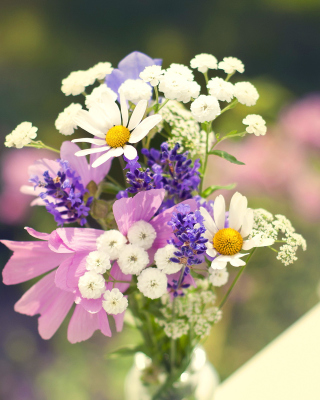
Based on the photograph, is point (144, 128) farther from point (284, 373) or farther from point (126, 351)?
point (284, 373)

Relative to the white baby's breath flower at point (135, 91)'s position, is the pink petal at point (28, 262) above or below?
below

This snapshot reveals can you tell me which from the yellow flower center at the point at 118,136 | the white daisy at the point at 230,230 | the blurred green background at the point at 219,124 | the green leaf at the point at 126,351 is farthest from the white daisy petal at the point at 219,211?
the blurred green background at the point at 219,124

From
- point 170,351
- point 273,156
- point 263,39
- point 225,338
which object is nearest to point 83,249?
point 170,351

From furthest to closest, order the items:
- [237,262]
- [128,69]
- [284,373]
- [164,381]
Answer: [284,373] < [164,381] < [128,69] < [237,262]

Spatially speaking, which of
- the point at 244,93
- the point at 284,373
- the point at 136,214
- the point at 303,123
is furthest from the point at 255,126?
the point at 303,123

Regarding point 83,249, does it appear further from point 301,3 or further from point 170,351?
point 301,3

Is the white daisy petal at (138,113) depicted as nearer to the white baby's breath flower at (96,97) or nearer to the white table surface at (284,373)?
the white baby's breath flower at (96,97)

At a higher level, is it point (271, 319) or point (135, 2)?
point (135, 2)
